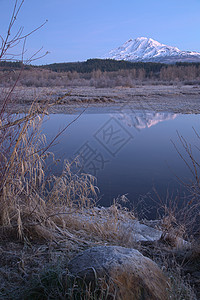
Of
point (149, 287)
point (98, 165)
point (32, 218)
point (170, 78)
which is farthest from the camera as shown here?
point (170, 78)

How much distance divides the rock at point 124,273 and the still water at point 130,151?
4.78 ft

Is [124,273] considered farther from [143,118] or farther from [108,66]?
[108,66]

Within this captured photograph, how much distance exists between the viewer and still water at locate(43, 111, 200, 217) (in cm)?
541

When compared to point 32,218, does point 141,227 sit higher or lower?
lower

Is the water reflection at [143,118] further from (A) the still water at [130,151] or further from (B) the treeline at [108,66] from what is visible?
(B) the treeline at [108,66]

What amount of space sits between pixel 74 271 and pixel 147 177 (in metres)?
4.29

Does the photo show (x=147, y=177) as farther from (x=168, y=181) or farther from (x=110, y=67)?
(x=110, y=67)

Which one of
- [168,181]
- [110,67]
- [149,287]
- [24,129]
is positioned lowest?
[168,181]

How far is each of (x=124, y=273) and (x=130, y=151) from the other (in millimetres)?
6373

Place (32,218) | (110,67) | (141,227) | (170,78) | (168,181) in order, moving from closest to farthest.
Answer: (32,218) → (141,227) → (168,181) → (170,78) → (110,67)

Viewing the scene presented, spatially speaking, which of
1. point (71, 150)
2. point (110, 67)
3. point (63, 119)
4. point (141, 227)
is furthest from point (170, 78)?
point (141, 227)

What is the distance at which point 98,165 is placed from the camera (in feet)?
21.9

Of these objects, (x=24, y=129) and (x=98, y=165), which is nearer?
(x=24, y=129)

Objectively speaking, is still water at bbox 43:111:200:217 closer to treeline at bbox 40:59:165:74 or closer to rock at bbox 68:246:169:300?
rock at bbox 68:246:169:300
